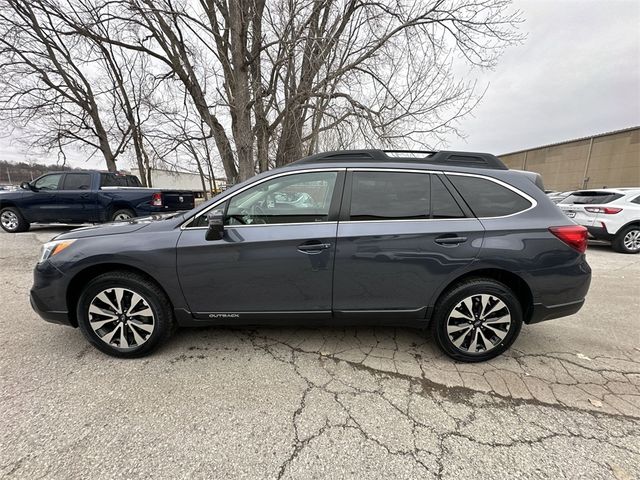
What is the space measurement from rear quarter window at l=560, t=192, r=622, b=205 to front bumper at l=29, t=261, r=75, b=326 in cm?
1055

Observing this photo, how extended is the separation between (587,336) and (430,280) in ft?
7.12

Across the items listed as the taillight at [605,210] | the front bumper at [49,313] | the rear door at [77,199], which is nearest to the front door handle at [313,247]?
the front bumper at [49,313]

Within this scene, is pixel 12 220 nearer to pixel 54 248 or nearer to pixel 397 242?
pixel 54 248

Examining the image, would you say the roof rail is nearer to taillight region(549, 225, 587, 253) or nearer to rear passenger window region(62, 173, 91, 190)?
taillight region(549, 225, 587, 253)

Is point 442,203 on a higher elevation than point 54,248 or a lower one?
higher

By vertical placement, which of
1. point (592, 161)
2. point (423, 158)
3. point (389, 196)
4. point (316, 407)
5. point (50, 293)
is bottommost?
point (316, 407)

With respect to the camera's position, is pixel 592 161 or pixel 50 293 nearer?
pixel 50 293

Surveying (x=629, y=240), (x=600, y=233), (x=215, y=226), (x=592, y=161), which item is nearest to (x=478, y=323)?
(x=215, y=226)

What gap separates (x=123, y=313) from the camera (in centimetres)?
246

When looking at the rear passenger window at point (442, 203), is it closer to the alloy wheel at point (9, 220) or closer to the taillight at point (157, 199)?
the taillight at point (157, 199)

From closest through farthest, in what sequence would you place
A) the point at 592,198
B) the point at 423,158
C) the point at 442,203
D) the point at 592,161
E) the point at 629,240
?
the point at 442,203, the point at 423,158, the point at 629,240, the point at 592,198, the point at 592,161

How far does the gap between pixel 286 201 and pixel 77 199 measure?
8637 mm

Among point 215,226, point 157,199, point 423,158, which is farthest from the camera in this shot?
point 157,199

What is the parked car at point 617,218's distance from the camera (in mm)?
6762
